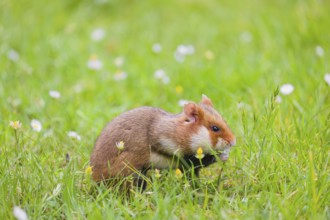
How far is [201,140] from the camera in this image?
145 inches

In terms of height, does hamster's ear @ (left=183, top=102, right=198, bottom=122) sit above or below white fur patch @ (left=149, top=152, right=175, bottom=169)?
above

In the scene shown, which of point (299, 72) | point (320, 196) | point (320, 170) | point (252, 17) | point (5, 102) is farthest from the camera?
point (252, 17)

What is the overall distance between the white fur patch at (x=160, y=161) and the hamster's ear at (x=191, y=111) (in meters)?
0.32

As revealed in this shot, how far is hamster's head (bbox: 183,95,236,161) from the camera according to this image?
368 cm

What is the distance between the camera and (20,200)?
345 centimetres

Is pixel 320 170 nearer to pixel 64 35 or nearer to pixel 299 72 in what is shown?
pixel 299 72

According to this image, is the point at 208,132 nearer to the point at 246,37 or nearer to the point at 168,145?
the point at 168,145

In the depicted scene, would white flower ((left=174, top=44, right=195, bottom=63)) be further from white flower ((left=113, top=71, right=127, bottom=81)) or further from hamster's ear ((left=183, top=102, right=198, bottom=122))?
hamster's ear ((left=183, top=102, right=198, bottom=122))

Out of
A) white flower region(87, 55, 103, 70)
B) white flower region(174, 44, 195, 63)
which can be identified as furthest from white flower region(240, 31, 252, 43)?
white flower region(87, 55, 103, 70)

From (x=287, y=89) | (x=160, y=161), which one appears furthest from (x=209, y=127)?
(x=287, y=89)

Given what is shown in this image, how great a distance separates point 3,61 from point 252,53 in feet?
9.36

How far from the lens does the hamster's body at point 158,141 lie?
3.67 metres

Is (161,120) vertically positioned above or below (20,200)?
above

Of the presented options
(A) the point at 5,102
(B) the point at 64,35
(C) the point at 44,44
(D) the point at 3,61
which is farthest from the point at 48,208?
(B) the point at 64,35
